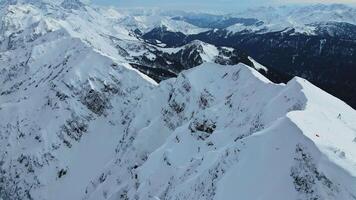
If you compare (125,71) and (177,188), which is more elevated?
(177,188)

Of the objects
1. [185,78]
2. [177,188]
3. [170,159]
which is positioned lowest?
[185,78]

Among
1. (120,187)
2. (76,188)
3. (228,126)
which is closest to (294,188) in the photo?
(228,126)

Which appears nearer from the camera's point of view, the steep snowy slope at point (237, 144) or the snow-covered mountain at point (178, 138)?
the steep snowy slope at point (237, 144)

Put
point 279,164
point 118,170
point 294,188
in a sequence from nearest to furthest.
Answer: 1. point 294,188
2. point 279,164
3. point 118,170

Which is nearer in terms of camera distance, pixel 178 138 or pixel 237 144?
pixel 237 144

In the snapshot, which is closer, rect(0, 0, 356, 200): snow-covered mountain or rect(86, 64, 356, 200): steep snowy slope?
rect(86, 64, 356, 200): steep snowy slope

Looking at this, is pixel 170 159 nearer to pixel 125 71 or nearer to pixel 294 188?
pixel 294 188

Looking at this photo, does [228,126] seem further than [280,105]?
Yes

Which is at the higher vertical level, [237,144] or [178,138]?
[237,144]
